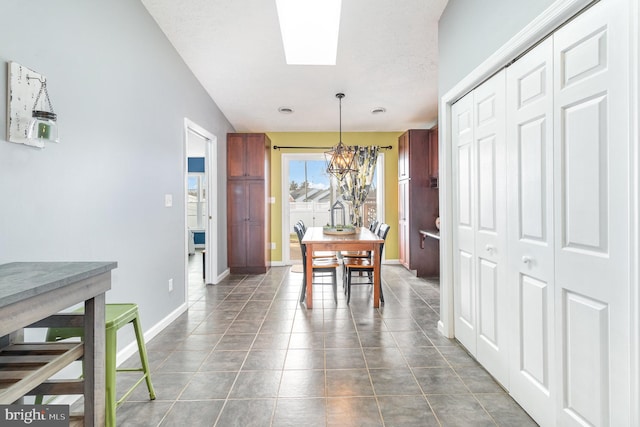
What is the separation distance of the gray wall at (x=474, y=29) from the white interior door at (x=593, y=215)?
0.37 metres

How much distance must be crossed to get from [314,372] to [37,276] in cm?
167

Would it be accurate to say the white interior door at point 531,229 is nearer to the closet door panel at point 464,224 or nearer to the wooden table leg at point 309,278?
the closet door panel at point 464,224

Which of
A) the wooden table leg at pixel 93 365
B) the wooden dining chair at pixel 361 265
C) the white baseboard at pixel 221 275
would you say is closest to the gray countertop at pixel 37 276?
the wooden table leg at pixel 93 365

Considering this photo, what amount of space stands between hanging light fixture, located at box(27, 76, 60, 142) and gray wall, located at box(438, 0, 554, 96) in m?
2.53

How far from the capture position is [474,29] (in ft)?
7.32

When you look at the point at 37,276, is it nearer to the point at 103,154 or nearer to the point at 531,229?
the point at 103,154

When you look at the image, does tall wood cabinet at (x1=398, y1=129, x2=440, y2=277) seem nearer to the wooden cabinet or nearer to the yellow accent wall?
the yellow accent wall

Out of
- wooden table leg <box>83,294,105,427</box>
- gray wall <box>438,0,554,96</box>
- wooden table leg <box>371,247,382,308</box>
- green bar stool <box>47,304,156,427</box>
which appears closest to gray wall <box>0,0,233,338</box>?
green bar stool <box>47,304,156,427</box>

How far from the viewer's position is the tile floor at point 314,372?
172 centimetres

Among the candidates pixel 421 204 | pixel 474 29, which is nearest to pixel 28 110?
pixel 474 29

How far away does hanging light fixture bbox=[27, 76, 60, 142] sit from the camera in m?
1.55

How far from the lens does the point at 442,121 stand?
2.75 meters

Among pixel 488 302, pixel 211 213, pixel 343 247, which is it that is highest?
pixel 211 213

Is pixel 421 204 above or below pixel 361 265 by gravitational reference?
above
